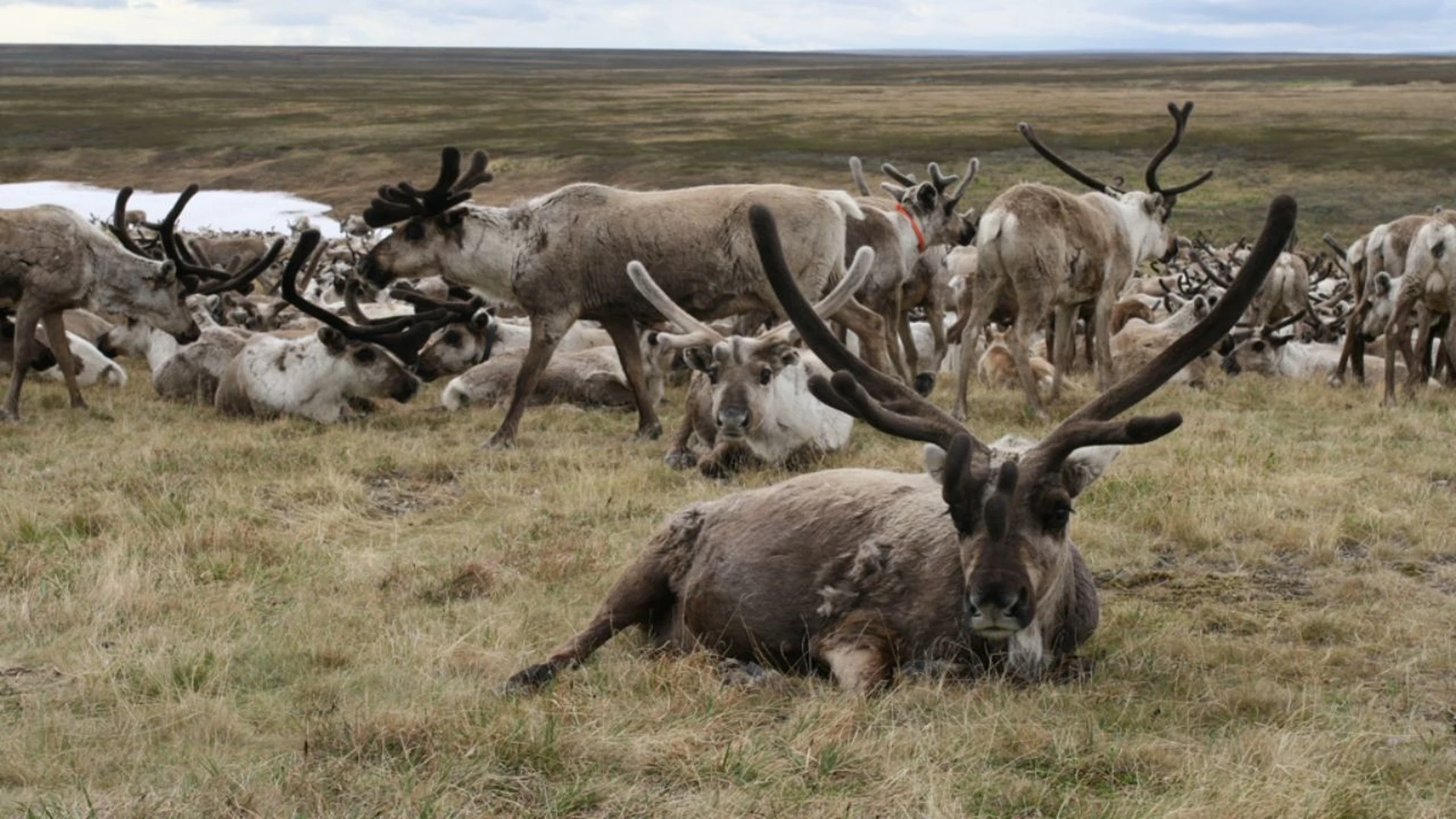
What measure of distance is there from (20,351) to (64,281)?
572 mm

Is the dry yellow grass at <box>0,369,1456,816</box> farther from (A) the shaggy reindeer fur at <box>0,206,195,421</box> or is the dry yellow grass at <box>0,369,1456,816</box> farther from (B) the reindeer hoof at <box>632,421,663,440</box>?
(A) the shaggy reindeer fur at <box>0,206,195,421</box>

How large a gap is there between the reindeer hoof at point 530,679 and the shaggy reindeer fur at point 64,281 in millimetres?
7188

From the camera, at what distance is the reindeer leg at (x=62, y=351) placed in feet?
36.1

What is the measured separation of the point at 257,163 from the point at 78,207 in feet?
43.1

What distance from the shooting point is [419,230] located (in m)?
10.2

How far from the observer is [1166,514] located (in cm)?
707

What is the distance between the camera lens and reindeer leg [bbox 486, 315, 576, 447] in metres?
9.86

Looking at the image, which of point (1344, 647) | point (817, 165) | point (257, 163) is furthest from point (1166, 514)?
point (257, 163)

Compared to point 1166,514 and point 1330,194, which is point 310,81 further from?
point 1166,514

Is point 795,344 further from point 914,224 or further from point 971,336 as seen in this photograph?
point 914,224

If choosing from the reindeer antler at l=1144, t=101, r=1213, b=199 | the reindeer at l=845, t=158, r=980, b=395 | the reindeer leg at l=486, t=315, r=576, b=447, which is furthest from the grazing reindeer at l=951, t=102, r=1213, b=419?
the reindeer leg at l=486, t=315, r=576, b=447

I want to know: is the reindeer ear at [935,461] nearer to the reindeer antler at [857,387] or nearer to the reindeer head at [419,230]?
the reindeer antler at [857,387]

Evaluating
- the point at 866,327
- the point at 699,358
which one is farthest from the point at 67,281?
the point at 866,327

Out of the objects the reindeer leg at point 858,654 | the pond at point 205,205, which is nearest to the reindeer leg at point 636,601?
the reindeer leg at point 858,654
